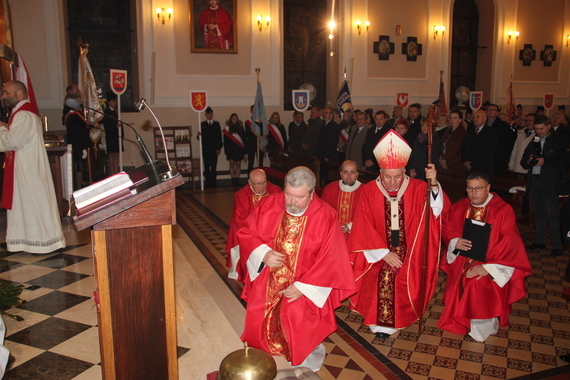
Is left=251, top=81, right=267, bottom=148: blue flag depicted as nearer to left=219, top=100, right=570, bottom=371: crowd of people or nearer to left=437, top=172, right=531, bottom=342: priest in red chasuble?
left=219, top=100, right=570, bottom=371: crowd of people

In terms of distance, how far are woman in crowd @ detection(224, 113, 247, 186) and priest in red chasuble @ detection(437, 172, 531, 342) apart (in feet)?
26.8

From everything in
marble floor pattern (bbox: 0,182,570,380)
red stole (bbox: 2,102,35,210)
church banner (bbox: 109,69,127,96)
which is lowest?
marble floor pattern (bbox: 0,182,570,380)

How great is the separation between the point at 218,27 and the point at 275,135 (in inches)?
120

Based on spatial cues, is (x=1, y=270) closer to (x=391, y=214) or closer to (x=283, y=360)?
(x=283, y=360)

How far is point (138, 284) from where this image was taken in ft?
8.06

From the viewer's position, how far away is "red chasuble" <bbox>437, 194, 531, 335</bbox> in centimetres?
426

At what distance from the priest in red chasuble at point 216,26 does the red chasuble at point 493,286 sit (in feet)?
31.5

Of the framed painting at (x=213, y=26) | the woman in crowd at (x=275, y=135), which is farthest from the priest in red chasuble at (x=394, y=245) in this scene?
the framed painting at (x=213, y=26)

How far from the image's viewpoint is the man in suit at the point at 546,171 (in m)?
6.36

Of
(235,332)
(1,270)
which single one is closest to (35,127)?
(1,270)

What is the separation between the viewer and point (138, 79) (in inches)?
493

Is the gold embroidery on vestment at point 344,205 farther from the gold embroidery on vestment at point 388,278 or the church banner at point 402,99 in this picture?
the church banner at point 402,99

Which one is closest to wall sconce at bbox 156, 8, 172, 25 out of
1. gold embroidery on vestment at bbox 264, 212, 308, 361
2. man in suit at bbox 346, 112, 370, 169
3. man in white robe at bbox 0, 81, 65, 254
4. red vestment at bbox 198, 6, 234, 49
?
red vestment at bbox 198, 6, 234, 49

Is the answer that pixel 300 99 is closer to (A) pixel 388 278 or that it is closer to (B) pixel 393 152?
(B) pixel 393 152
